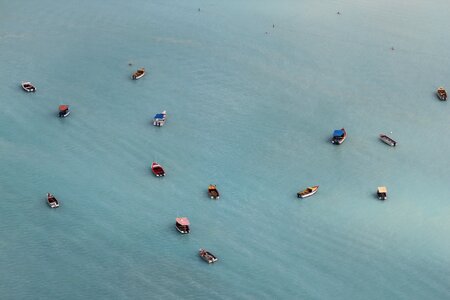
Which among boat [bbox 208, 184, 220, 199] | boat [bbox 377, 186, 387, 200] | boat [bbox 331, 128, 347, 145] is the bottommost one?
boat [bbox 208, 184, 220, 199]

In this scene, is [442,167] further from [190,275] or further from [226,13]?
[226,13]

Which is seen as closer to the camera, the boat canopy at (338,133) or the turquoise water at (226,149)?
the turquoise water at (226,149)

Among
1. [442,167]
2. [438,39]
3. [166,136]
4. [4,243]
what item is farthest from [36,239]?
[438,39]

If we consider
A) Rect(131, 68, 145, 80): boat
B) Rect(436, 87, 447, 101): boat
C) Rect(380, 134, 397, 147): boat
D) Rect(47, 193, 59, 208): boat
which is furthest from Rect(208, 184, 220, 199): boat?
Rect(436, 87, 447, 101): boat

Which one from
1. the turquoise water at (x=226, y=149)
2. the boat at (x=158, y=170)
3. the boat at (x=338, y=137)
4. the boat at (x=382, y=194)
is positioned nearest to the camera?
the turquoise water at (x=226, y=149)

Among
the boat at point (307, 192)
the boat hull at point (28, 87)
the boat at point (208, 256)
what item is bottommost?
the boat at point (208, 256)

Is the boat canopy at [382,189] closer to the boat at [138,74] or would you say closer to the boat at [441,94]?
the boat at [441,94]

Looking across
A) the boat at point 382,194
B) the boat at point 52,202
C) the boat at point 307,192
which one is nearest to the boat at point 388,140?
the boat at point 382,194

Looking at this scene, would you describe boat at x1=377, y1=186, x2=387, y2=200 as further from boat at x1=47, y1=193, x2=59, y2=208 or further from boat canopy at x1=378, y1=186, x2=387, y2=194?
boat at x1=47, y1=193, x2=59, y2=208
